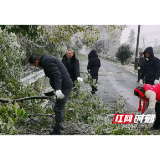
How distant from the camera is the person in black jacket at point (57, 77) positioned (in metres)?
4.13

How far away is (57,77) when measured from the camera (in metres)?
4.12

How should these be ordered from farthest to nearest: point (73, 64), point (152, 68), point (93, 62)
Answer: point (93, 62) < point (152, 68) < point (73, 64)

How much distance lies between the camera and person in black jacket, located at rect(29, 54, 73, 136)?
13.5 feet

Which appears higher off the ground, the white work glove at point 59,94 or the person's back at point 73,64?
the person's back at point 73,64

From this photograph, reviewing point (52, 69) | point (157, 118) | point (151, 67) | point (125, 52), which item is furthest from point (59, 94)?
point (125, 52)

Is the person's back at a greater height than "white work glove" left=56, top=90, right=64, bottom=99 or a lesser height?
greater

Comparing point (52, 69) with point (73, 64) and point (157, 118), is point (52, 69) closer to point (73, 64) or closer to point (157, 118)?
point (157, 118)

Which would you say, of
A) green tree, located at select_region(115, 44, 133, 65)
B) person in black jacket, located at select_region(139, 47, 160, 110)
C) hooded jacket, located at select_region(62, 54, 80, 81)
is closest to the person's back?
hooded jacket, located at select_region(62, 54, 80, 81)

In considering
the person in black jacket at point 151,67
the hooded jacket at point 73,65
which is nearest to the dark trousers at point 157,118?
the person in black jacket at point 151,67

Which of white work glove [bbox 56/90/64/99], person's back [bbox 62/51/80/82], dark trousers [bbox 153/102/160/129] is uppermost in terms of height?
person's back [bbox 62/51/80/82]

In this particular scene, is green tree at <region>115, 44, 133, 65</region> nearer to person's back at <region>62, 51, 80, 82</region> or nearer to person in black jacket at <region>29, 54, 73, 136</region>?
person's back at <region>62, 51, 80, 82</region>

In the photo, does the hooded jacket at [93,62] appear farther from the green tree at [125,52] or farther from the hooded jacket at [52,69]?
the green tree at [125,52]

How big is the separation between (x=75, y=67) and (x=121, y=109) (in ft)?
6.45
